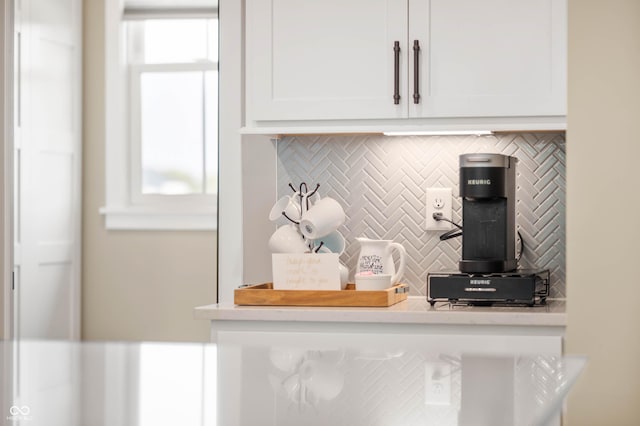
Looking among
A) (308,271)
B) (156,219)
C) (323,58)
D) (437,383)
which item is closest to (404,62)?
(323,58)

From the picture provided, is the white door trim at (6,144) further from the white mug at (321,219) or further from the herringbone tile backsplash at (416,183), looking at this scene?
the white mug at (321,219)

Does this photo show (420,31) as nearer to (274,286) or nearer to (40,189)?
(274,286)

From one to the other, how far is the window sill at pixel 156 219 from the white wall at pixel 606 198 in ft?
6.76

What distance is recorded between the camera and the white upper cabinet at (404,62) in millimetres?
2773

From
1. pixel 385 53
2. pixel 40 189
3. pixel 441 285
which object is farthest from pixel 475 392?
pixel 40 189

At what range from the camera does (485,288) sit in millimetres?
2703

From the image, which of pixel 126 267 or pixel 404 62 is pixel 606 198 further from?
pixel 126 267

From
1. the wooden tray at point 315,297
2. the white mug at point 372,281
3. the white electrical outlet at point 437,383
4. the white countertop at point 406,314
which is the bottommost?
the white countertop at point 406,314

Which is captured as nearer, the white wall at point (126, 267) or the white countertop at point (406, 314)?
the white countertop at point (406, 314)

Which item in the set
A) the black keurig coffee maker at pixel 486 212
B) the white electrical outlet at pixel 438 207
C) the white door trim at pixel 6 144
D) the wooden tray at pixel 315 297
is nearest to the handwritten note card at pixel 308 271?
the wooden tray at pixel 315 297

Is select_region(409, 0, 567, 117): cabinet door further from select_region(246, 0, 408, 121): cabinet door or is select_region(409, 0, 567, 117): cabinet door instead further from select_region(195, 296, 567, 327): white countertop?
select_region(195, 296, 567, 327): white countertop

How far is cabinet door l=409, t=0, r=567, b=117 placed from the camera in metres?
2.76

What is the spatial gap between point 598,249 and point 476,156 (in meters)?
0.48

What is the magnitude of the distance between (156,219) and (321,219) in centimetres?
180
